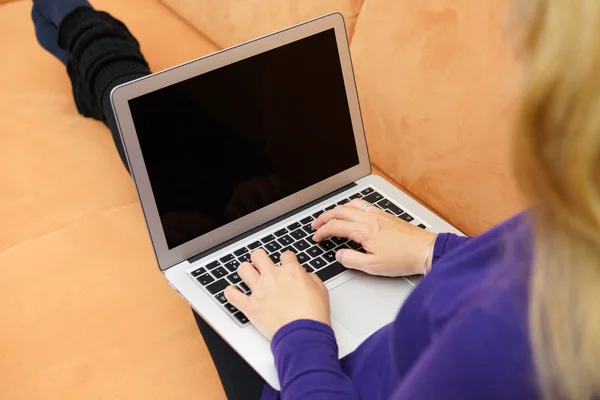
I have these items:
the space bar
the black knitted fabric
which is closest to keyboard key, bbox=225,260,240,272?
the space bar

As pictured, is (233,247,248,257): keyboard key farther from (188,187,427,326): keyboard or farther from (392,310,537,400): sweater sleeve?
(392,310,537,400): sweater sleeve

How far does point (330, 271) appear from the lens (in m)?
0.85

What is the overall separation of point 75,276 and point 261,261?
326 millimetres

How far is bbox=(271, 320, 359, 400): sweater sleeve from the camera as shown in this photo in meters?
0.65

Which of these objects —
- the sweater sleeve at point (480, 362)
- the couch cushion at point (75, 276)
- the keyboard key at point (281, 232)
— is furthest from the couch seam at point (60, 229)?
the sweater sleeve at point (480, 362)

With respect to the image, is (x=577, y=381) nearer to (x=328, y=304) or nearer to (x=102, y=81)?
(x=328, y=304)

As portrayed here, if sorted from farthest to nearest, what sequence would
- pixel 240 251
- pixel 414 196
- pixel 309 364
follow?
1. pixel 414 196
2. pixel 240 251
3. pixel 309 364

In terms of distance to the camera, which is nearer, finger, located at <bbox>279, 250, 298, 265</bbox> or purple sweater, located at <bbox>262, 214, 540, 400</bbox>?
purple sweater, located at <bbox>262, 214, 540, 400</bbox>

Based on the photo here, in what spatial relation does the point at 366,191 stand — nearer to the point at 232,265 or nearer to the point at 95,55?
the point at 232,265

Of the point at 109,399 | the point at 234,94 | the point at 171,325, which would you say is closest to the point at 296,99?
the point at 234,94

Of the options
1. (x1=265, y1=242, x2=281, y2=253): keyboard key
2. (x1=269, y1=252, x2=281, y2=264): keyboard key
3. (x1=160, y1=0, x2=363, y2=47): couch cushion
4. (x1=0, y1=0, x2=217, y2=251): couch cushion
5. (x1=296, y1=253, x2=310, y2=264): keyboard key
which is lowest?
(x1=296, y1=253, x2=310, y2=264): keyboard key

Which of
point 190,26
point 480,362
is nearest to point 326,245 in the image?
point 480,362

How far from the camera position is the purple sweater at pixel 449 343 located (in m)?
0.41

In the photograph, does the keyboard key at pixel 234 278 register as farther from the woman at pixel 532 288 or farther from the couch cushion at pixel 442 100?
the couch cushion at pixel 442 100
